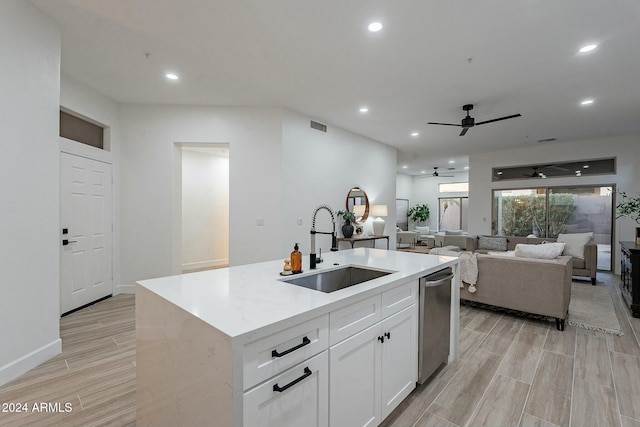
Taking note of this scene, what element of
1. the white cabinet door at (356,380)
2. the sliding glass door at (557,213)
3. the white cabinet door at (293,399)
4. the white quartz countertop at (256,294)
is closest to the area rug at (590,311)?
the sliding glass door at (557,213)

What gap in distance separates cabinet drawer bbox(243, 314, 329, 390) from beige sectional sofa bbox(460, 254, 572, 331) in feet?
10.4

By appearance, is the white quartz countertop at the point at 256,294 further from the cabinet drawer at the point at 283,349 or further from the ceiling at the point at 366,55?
the ceiling at the point at 366,55

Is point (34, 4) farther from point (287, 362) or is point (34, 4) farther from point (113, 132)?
point (287, 362)

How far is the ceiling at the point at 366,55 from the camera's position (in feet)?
7.97

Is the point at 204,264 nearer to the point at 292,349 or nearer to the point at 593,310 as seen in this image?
the point at 292,349

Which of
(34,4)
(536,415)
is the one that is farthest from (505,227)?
(34,4)

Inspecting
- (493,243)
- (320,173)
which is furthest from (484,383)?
(493,243)

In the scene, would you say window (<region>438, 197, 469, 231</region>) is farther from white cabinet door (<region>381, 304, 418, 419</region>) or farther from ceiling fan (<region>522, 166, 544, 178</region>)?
white cabinet door (<region>381, 304, 418, 419</region>)

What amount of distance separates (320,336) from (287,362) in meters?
0.20

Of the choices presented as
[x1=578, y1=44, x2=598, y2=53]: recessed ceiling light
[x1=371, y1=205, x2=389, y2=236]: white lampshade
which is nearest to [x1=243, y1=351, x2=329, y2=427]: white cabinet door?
[x1=578, y1=44, x2=598, y2=53]: recessed ceiling light

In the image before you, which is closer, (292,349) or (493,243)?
(292,349)

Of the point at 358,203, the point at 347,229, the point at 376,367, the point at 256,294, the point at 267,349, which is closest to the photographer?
the point at 267,349

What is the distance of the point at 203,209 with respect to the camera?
21.2ft

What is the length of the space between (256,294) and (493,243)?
22.5 ft
